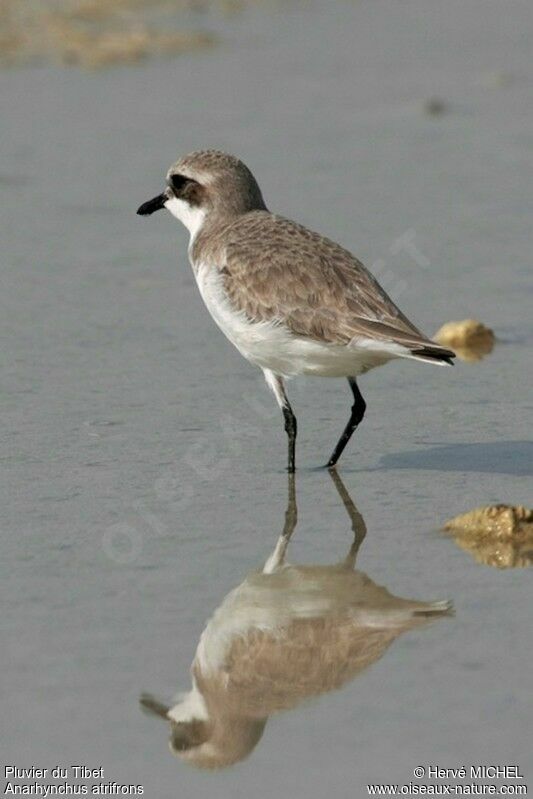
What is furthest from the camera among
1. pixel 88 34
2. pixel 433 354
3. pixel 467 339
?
pixel 88 34

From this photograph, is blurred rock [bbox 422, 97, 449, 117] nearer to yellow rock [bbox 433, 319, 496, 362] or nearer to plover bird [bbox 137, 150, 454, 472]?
yellow rock [bbox 433, 319, 496, 362]

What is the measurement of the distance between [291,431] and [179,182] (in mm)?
1611

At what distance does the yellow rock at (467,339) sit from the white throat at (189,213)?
1.55 metres

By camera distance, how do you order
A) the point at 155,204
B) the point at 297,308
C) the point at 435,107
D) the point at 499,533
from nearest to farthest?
the point at 499,533, the point at 297,308, the point at 155,204, the point at 435,107

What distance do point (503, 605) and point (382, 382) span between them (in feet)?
9.77

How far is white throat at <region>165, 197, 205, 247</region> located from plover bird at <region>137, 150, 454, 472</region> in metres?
0.21

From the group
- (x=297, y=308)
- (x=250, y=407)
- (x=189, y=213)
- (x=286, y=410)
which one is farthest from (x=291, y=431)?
(x=189, y=213)

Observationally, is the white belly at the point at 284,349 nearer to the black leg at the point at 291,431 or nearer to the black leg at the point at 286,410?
the black leg at the point at 286,410

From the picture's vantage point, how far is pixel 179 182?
839 cm

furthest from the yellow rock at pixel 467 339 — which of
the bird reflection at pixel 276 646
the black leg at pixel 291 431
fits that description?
the bird reflection at pixel 276 646

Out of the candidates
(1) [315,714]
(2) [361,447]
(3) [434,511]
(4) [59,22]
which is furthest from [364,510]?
(4) [59,22]

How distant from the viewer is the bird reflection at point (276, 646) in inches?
196

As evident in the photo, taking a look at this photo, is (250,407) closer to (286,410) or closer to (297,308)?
(286,410)

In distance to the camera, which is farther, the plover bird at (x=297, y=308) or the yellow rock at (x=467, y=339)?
the yellow rock at (x=467, y=339)
